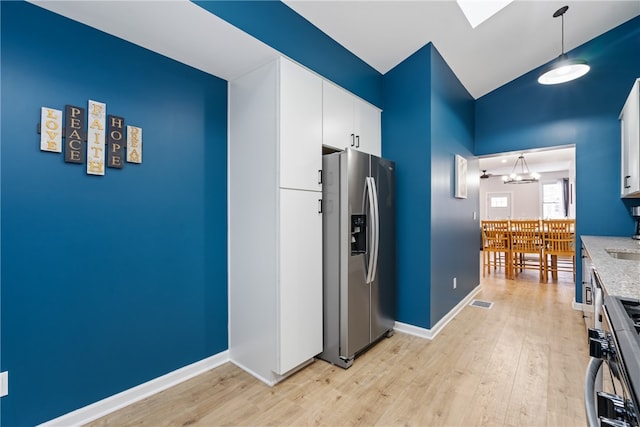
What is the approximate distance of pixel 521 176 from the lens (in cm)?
730

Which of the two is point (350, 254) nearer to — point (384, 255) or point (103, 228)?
point (384, 255)

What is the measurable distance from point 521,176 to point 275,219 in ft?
25.0

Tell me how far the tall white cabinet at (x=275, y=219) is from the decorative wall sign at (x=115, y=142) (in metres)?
0.77

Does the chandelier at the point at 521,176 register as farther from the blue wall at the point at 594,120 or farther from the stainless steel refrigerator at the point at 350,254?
the stainless steel refrigerator at the point at 350,254

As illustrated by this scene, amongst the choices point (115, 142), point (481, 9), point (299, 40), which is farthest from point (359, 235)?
point (481, 9)

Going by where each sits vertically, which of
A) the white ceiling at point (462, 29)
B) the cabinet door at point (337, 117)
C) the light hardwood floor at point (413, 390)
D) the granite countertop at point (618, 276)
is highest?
the white ceiling at point (462, 29)

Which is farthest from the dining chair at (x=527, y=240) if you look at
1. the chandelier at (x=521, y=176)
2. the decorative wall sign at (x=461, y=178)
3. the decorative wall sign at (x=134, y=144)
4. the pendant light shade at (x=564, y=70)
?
the decorative wall sign at (x=134, y=144)

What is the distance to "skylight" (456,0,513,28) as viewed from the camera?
2.54 metres

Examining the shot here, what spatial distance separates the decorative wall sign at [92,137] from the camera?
158 cm

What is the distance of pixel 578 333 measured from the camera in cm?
284

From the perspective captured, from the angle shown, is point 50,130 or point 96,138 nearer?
point 50,130

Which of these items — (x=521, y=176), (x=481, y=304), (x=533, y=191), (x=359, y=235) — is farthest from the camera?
(x=533, y=191)

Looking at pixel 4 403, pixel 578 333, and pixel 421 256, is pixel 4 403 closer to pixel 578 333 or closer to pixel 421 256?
pixel 421 256

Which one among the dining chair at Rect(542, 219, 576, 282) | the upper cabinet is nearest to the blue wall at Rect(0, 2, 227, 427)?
the upper cabinet
